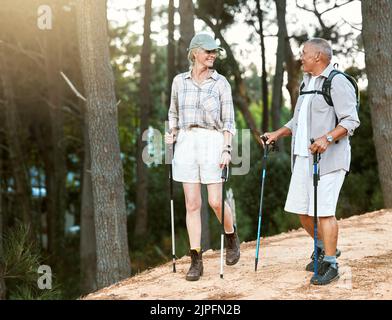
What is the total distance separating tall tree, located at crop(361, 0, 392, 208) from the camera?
39.0ft

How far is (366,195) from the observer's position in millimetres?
18609

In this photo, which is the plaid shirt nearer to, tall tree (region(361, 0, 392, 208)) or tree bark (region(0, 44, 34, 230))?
tall tree (region(361, 0, 392, 208))

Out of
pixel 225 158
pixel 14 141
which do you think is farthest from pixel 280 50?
pixel 225 158

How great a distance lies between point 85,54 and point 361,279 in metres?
4.35

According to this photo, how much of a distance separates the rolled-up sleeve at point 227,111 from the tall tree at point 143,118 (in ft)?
37.5

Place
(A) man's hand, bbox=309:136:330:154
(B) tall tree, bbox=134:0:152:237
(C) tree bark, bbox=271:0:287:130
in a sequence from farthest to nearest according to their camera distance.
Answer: (C) tree bark, bbox=271:0:287:130 → (B) tall tree, bbox=134:0:152:237 → (A) man's hand, bbox=309:136:330:154

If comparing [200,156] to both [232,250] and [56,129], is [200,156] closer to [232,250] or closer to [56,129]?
[232,250]

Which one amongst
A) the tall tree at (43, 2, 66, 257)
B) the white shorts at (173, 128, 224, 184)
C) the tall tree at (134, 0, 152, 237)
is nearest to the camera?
the white shorts at (173, 128, 224, 184)

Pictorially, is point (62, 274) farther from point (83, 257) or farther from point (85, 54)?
point (85, 54)

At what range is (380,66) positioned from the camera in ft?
39.4

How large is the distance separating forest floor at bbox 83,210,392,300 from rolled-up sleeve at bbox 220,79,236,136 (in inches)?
50.4

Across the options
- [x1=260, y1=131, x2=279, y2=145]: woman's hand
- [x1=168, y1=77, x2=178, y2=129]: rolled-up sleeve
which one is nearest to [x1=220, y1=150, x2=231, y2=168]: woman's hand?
[x1=260, y1=131, x2=279, y2=145]: woman's hand

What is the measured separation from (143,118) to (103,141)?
10822 mm

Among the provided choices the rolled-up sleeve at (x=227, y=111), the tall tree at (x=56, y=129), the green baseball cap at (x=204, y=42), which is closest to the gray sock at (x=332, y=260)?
the rolled-up sleeve at (x=227, y=111)
